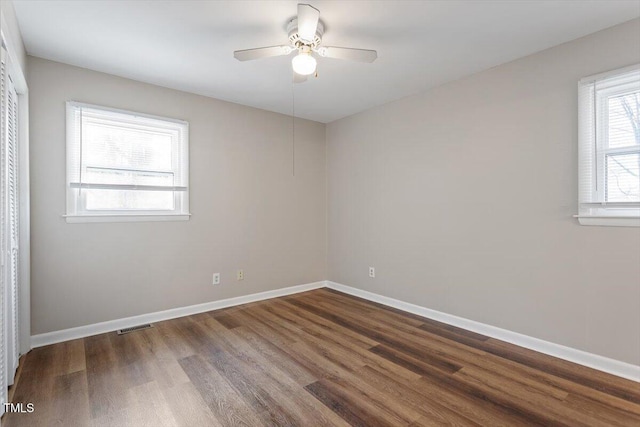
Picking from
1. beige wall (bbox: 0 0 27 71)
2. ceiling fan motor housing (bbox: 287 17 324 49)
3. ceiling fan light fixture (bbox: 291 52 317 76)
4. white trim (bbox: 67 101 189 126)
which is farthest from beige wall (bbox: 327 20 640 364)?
beige wall (bbox: 0 0 27 71)

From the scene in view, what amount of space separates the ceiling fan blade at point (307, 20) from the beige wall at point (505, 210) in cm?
187

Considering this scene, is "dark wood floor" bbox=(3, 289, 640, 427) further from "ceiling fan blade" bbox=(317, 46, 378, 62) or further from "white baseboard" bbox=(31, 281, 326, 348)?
"ceiling fan blade" bbox=(317, 46, 378, 62)

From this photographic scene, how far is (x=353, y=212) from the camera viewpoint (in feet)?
14.4

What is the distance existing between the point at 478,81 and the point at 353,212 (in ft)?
7.06

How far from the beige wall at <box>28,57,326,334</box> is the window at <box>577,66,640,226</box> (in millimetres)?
3144

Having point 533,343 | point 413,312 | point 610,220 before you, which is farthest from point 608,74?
point 413,312

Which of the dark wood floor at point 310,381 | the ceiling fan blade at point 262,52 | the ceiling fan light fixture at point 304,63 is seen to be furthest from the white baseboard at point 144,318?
the ceiling fan light fixture at point 304,63

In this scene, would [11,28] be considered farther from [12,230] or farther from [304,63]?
[304,63]

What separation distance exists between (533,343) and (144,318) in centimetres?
370

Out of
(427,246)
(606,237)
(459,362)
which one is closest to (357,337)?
(459,362)

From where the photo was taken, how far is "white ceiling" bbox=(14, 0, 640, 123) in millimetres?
2076

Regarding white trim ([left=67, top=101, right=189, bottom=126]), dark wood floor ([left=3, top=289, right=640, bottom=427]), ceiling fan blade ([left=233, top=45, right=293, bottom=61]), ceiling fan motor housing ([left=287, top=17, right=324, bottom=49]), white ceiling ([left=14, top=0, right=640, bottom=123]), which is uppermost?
white ceiling ([left=14, top=0, right=640, bottom=123])

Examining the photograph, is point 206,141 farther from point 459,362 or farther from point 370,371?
point 459,362

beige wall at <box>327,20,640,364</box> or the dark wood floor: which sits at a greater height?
beige wall at <box>327,20,640,364</box>
